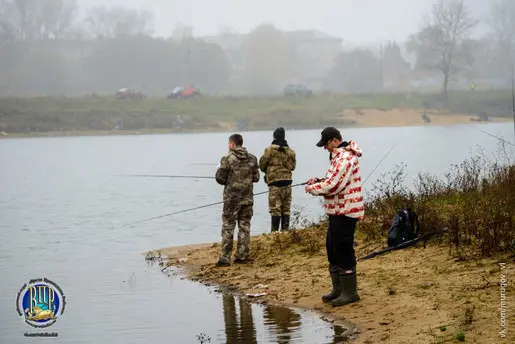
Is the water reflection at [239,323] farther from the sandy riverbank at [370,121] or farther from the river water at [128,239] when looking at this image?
the sandy riverbank at [370,121]

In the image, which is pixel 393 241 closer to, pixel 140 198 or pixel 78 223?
pixel 78 223

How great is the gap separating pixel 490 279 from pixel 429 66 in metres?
97.3

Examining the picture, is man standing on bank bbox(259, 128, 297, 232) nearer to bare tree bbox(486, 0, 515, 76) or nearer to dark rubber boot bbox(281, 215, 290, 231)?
dark rubber boot bbox(281, 215, 290, 231)

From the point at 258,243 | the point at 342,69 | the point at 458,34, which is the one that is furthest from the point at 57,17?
the point at 258,243

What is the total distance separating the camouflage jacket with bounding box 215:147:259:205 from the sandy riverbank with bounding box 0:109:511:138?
68.6 m

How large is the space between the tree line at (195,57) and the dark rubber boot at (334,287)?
8428 cm

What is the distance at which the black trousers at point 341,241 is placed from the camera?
10320 mm

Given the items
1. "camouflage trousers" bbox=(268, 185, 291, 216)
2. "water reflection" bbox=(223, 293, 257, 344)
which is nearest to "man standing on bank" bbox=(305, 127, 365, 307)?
"water reflection" bbox=(223, 293, 257, 344)

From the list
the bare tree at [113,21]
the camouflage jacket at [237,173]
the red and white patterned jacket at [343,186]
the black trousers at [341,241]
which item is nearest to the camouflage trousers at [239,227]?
the camouflage jacket at [237,173]

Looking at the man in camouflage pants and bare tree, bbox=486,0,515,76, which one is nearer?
the man in camouflage pants

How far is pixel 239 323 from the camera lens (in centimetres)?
1081

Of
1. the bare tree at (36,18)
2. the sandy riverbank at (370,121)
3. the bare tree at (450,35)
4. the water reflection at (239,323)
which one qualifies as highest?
the bare tree at (36,18)

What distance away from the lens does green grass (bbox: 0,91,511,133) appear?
81500 millimetres

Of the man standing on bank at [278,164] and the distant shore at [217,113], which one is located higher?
the distant shore at [217,113]
